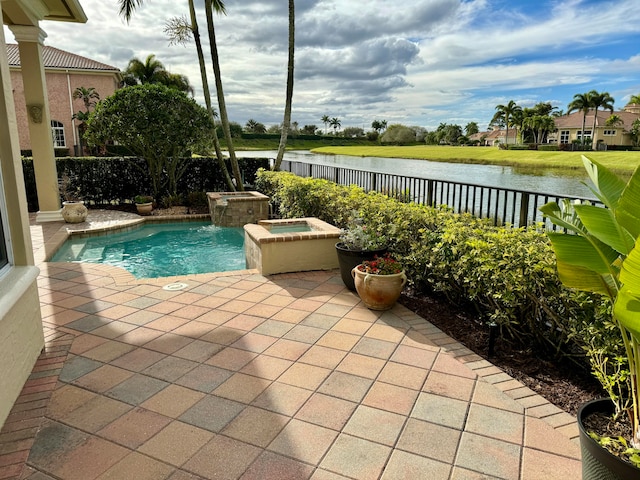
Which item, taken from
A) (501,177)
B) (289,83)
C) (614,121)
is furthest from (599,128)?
(289,83)

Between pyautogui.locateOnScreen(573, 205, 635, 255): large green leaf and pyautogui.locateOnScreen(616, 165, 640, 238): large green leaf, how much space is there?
0.06 m

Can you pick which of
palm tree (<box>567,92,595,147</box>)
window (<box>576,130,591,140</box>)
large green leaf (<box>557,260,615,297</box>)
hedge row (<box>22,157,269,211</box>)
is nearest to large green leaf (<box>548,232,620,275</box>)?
large green leaf (<box>557,260,615,297</box>)

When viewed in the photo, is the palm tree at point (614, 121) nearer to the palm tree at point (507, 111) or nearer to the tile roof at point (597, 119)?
the tile roof at point (597, 119)

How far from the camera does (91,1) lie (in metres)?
7.80

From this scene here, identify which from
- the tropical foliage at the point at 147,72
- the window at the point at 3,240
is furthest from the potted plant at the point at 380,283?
the tropical foliage at the point at 147,72

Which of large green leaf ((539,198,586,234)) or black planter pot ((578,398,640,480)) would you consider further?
large green leaf ((539,198,586,234))

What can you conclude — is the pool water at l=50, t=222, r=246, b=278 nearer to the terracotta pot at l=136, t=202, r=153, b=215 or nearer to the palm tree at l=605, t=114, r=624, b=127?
the terracotta pot at l=136, t=202, r=153, b=215

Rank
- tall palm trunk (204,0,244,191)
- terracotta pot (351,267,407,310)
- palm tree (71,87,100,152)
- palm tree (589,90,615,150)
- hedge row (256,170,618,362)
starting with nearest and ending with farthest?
1. hedge row (256,170,618,362)
2. terracotta pot (351,267,407,310)
3. tall palm trunk (204,0,244,191)
4. palm tree (71,87,100,152)
5. palm tree (589,90,615,150)

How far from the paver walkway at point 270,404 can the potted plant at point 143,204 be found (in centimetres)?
703

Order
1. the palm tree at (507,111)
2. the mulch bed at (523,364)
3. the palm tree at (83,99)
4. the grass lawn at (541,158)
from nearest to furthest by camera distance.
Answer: the mulch bed at (523,364)
the grass lawn at (541,158)
the palm tree at (83,99)
the palm tree at (507,111)

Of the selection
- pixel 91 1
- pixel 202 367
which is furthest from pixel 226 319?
pixel 91 1

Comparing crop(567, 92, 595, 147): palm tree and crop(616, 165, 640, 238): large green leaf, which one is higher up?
crop(567, 92, 595, 147): palm tree

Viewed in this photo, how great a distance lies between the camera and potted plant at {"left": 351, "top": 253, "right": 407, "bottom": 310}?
384cm

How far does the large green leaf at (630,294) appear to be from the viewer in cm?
133
